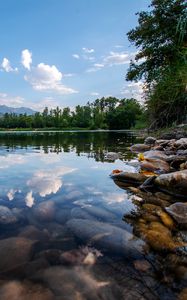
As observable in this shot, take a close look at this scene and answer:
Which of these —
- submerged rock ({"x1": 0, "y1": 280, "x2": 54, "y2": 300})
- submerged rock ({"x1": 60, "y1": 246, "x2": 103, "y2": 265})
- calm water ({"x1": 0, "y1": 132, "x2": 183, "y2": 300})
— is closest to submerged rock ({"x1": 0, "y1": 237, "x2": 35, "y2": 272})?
calm water ({"x1": 0, "y1": 132, "x2": 183, "y2": 300})

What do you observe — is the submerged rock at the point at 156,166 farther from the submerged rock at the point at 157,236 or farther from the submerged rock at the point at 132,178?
the submerged rock at the point at 157,236

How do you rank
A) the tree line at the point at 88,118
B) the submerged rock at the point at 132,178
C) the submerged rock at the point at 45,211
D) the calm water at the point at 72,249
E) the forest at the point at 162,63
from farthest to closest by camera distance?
the tree line at the point at 88,118, the forest at the point at 162,63, the submerged rock at the point at 132,178, the submerged rock at the point at 45,211, the calm water at the point at 72,249

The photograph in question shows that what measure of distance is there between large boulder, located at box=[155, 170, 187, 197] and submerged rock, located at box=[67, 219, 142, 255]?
6.20 feet

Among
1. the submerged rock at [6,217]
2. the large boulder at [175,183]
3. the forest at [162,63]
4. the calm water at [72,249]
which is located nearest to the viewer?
the calm water at [72,249]

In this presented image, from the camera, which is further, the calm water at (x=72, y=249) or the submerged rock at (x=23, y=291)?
the calm water at (x=72, y=249)

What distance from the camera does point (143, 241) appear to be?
2809 mm

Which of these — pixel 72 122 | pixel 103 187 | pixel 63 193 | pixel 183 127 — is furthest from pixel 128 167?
pixel 72 122

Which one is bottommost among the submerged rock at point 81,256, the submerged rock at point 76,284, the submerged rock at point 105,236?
the submerged rock at point 76,284

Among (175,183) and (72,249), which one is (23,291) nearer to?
(72,249)

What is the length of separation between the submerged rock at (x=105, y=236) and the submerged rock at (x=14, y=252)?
0.63 m

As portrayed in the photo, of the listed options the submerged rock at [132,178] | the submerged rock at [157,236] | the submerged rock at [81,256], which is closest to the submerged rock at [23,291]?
the submerged rock at [81,256]

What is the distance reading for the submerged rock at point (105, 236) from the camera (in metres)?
2.69

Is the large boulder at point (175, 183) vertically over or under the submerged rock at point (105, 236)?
over

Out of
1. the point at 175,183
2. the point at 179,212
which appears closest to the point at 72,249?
the point at 179,212
